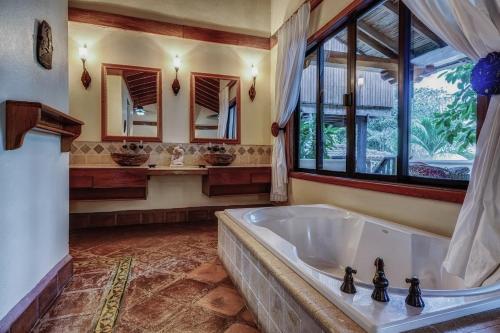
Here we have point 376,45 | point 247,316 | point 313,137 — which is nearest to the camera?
point 247,316

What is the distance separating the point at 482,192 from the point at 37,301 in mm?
2166

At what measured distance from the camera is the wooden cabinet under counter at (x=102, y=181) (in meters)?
2.86

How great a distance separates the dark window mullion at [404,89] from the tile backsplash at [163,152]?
2.21 meters

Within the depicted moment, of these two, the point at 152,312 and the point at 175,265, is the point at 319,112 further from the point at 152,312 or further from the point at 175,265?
the point at 152,312

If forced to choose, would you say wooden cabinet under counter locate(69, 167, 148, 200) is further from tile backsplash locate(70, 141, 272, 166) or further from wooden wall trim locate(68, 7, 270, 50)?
wooden wall trim locate(68, 7, 270, 50)

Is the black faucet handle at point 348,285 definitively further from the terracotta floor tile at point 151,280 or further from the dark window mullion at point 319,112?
the dark window mullion at point 319,112

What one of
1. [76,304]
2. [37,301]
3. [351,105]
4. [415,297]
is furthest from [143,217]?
[415,297]

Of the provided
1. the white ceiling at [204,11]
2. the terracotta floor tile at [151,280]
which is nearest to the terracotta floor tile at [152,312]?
the terracotta floor tile at [151,280]

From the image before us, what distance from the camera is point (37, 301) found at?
144 cm

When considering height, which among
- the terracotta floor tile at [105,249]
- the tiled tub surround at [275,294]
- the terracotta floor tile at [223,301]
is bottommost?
the terracotta floor tile at [105,249]

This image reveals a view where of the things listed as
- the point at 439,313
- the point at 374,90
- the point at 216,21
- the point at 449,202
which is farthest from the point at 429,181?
the point at 216,21

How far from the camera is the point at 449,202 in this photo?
1.55 m

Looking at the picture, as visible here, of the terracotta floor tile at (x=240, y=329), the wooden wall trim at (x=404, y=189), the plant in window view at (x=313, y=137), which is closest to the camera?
the terracotta floor tile at (x=240, y=329)

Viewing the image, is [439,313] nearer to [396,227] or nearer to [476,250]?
[476,250]
